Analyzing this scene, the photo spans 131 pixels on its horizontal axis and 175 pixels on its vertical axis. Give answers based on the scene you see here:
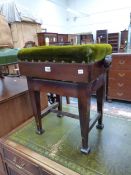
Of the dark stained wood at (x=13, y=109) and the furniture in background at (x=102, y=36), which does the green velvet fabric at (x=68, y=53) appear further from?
the furniture in background at (x=102, y=36)

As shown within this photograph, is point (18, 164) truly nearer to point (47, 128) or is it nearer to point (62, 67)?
point (47, 128)

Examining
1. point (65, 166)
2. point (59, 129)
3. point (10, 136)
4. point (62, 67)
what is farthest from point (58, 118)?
point (62, 67)

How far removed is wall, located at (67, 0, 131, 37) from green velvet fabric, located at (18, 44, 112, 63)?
514 centimetres

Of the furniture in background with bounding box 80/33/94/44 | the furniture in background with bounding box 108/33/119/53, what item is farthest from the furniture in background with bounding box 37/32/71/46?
the furniture in background with bounding box 108/33/119/53

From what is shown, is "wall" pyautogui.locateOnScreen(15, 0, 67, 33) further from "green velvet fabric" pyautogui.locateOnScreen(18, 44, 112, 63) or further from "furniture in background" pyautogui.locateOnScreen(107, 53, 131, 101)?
"green velvet fabric" pyautogui.locateOnScreen(18, 44, 112, 63)

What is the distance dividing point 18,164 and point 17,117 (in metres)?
0.35

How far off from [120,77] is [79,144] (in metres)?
1.63

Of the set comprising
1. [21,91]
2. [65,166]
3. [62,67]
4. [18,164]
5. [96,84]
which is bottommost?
[18,164]

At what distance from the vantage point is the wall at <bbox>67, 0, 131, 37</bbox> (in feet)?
16.7

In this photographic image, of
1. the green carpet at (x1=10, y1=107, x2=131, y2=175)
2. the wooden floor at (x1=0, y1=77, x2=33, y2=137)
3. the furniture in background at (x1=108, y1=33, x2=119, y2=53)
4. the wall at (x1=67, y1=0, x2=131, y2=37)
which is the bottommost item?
the green carpet at (x1=10, y1=107, x2=131, y2=175)

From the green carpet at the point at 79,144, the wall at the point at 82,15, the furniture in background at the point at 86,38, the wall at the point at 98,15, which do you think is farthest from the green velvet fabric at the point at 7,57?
the wall at the point at 98,15

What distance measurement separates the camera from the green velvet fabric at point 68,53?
634 millimetres

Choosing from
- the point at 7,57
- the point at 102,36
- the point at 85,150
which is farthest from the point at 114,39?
the point at 85,150

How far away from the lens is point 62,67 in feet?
2.35
